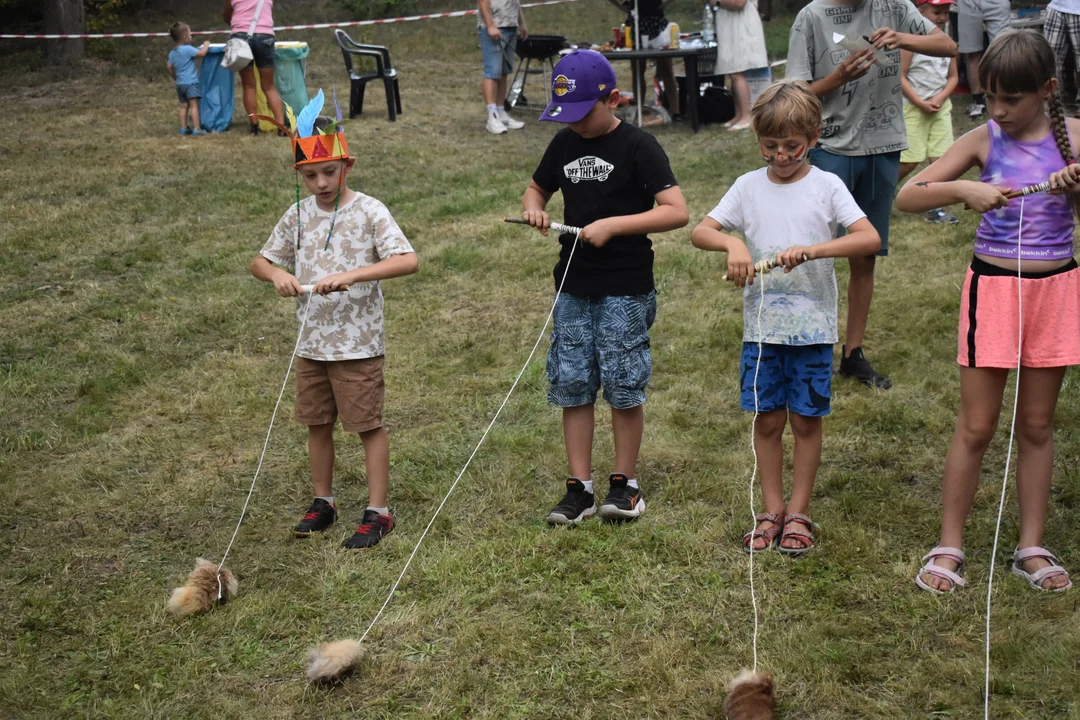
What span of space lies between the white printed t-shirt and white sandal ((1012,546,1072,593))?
84cm

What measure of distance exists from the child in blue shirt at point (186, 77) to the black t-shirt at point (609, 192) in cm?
823

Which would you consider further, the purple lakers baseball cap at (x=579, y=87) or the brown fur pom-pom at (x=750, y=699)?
the purple lakers baseball cap at (x=579, y=87)

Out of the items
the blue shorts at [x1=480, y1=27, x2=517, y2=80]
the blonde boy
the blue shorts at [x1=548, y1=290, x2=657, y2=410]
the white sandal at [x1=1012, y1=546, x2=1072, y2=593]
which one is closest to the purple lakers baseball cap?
the blonde boy

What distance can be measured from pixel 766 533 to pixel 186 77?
9032mm

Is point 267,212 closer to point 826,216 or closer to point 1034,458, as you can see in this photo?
point 826,216

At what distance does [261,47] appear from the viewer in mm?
10375

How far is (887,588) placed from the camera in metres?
3.19

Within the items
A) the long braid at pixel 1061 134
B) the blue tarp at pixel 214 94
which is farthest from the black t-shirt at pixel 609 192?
the blue tarp at pixel 214 94

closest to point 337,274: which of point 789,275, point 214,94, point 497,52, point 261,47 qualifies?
point 789,275

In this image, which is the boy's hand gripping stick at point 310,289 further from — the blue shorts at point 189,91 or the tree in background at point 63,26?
the tree in background at point 63,26

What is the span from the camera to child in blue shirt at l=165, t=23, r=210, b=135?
10.7 metres

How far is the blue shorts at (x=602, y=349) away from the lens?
11.6 feet

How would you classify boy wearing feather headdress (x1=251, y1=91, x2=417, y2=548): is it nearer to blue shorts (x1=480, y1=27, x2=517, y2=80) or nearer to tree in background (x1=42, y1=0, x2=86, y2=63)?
blue shorts (x1=480, y1=27, x2=517, y2=80)

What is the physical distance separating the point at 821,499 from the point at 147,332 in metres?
3.82
